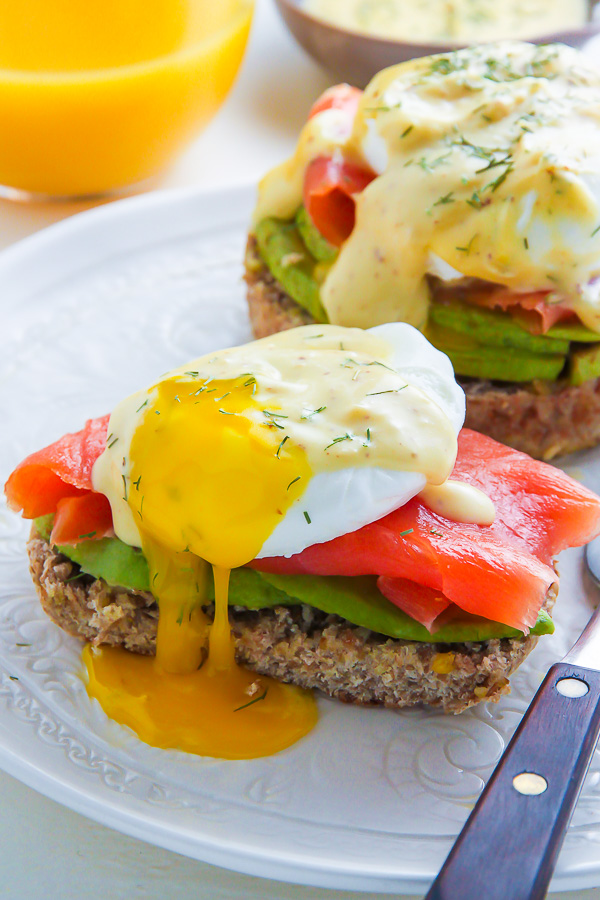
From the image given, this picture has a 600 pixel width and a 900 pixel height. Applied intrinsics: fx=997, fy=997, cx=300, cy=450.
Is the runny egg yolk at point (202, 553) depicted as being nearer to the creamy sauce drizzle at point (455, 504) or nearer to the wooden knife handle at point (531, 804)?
the creamy sauce drizzle at point (455, 504)

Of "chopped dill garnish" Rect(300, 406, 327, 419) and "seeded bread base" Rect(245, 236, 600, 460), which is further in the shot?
"seeded bread base" Rect(245, 236, 600, 460)

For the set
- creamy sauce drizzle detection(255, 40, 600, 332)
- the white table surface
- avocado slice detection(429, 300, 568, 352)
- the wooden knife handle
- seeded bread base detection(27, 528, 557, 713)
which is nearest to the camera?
the wooden knife handle

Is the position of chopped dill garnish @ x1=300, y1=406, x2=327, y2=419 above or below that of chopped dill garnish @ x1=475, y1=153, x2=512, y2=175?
below

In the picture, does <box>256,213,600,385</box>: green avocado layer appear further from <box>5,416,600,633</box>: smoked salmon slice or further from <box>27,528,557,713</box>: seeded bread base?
<box>27,528,557,713</box>: seeded bread base

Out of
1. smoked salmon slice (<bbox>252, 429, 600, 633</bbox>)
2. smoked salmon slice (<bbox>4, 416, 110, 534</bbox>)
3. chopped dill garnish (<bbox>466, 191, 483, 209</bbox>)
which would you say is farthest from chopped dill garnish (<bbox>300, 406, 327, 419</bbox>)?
chopped dill garnish (<bbox>466, 191, 483, 209</bbox>)

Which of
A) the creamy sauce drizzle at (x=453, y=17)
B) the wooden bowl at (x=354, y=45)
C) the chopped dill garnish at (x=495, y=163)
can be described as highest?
the chopped dill garnish at (x=495, y=163)

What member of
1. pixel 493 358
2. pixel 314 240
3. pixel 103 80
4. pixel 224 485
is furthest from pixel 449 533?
pixel 103 80

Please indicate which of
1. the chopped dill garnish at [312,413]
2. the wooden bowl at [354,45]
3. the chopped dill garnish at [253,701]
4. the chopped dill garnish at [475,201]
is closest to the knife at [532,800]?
the chopped dill garnish at [253,701]
